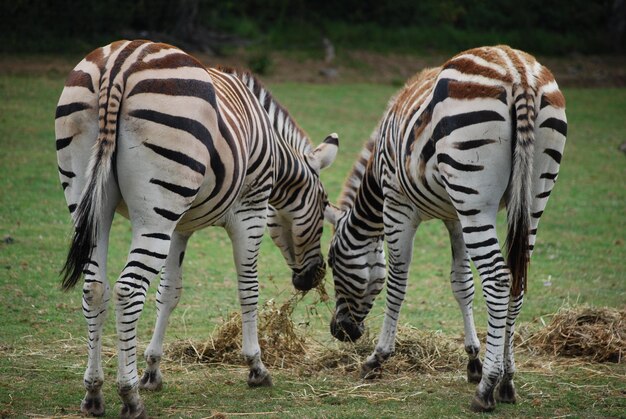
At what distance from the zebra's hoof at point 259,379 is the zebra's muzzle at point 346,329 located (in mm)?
1158

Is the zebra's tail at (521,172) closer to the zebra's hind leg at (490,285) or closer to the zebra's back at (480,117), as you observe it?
the zebra's back at (480,117)

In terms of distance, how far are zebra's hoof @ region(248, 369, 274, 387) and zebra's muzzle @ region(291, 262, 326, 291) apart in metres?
1.39

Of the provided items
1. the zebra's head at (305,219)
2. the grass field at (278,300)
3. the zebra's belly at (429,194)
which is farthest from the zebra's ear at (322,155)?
the zebra's belly at (429,194)

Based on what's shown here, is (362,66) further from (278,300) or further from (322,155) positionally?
(322,155)

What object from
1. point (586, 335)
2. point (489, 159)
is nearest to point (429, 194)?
point (489, 159)

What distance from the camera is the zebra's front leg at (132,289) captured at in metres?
5.30

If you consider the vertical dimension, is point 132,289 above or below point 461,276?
above

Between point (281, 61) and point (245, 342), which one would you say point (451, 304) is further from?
point (281, 61)

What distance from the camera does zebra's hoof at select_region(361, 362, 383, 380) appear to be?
7.04 meters

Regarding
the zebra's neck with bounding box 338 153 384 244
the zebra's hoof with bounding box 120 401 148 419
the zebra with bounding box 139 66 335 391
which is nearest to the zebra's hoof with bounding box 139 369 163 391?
the zebra with bounding box 139 66 335 391

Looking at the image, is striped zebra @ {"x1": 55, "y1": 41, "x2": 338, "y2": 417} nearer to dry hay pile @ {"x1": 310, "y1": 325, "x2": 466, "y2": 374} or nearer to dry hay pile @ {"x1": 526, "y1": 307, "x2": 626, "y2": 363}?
dry hay pile @ {"x1": 310, "y1": 325, "x2": 466, "y2": 374}

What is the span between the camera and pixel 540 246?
492 inches

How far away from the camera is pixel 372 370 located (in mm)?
7066

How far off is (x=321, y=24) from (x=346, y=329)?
24.0 m
